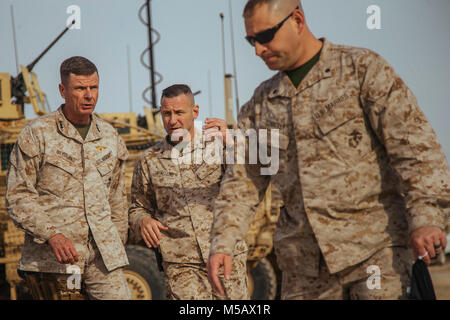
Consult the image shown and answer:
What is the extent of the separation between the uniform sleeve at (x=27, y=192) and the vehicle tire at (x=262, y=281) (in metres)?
5.10

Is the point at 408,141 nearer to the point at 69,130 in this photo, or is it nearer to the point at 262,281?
the point at 69,130

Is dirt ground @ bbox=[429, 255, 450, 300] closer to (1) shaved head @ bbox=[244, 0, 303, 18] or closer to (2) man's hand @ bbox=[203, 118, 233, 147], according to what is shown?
(2) man's hand @ bbox=[203, 118, 233, 147]

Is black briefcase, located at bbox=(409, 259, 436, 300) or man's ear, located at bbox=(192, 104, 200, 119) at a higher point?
man's ear, located at bbox=(192, 104, 200, 119)

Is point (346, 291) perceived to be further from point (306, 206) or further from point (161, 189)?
point (161, 189)

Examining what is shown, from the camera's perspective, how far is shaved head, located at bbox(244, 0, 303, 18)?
265cm

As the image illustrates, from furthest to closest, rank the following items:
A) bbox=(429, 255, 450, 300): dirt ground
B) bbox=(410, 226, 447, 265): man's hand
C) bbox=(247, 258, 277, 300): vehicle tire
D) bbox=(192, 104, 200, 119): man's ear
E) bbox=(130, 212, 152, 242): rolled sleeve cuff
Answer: bbox=(429, 255, 450, 300): dirt ground → bbox=(247, 258, 277, 300): vehicle tire → bbox=(192, 104, 200, 119): man's ear → bbox=(130, 212, 152, 242): rolled sleeve cuff → bbox=(410, 226, 447, 265): man's hand

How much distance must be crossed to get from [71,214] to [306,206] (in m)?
2.07

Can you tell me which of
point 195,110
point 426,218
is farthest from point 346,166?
point 195,110

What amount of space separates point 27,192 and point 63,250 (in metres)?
0.50

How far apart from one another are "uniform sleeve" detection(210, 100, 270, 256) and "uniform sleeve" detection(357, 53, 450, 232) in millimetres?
634

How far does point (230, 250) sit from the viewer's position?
2652mm

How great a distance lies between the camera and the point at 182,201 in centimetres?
432

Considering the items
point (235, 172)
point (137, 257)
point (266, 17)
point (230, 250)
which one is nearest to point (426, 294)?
point (230, 250)

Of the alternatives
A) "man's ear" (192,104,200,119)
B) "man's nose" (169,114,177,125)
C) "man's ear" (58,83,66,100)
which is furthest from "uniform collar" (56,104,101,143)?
"man's ear" (192,104,200,119)
